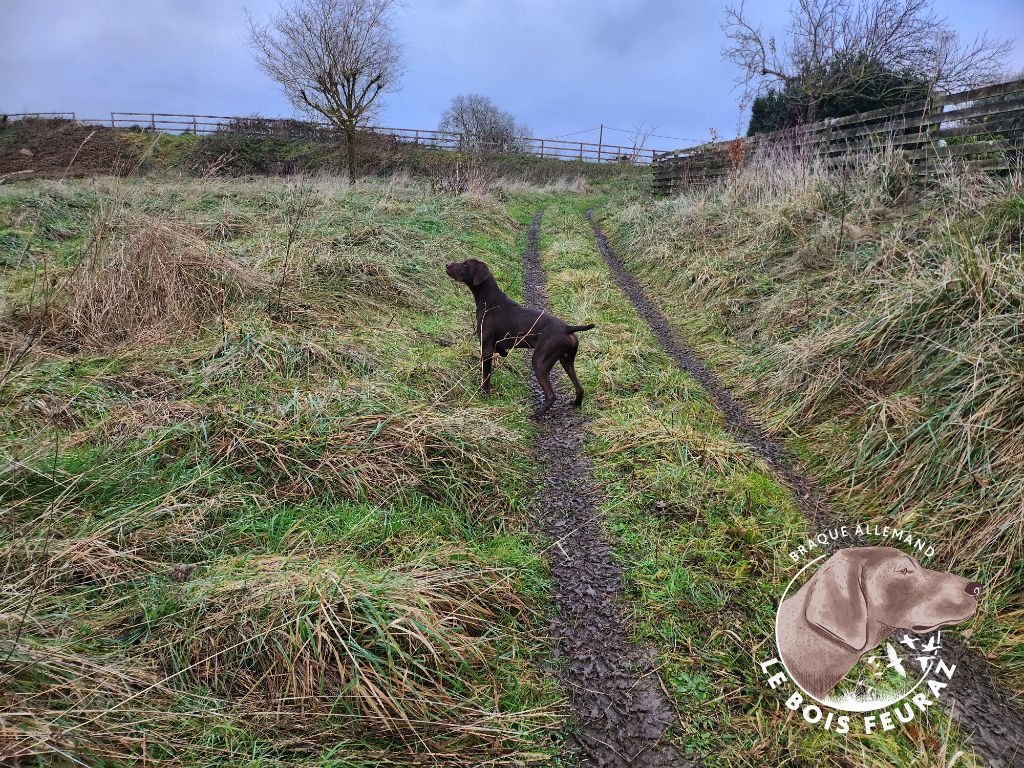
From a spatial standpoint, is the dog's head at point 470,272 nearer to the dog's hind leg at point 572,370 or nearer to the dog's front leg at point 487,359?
the dog's front leg at point 487,359

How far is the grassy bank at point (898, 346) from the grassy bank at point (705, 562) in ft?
2.14

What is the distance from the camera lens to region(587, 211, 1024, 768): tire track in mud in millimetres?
1894

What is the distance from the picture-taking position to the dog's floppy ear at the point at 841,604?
6.26 feet

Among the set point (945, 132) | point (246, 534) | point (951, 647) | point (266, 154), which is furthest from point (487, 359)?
point (266, 154)

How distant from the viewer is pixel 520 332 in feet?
14.5

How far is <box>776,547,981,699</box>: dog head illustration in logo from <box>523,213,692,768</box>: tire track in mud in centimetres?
58

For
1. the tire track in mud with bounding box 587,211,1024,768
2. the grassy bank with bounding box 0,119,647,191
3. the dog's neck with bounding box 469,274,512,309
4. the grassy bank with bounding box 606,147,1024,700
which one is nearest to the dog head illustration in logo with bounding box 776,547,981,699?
the tire track in mud with bounding box 587,211,1024,768

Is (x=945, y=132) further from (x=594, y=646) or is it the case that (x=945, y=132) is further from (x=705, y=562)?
(x=594, y=646)

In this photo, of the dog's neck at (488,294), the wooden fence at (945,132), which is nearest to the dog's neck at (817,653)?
the dog's neck at (488,294)

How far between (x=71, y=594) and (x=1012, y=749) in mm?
3541

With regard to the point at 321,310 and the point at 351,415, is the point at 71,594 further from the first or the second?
the point at 321,310

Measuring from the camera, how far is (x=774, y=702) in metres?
2.01

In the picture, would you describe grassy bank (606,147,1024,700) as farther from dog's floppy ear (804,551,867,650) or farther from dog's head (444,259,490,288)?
dog's head (444,259,490,288)

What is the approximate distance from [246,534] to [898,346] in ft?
15.2
